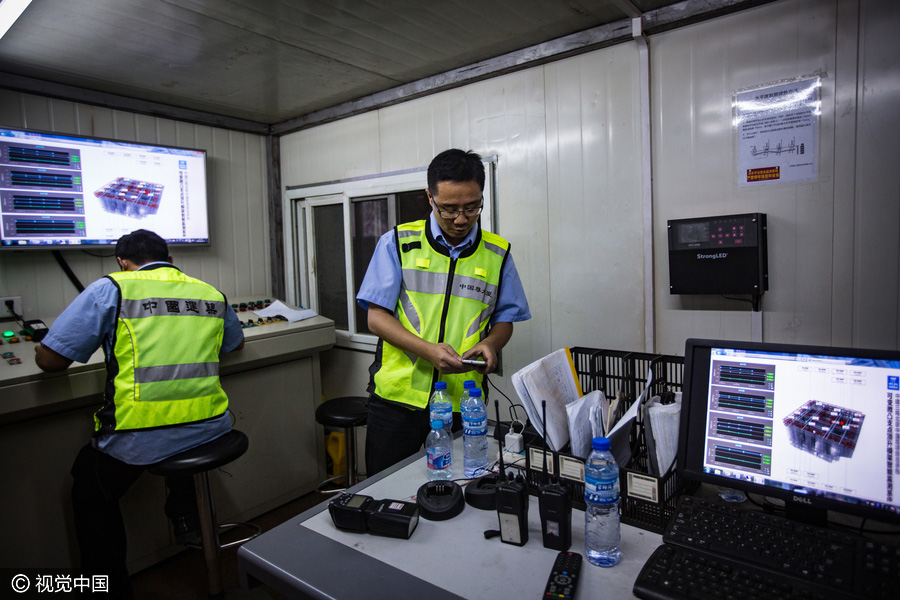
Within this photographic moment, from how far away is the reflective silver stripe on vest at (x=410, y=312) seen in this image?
5.91 feet

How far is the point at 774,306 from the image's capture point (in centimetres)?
199

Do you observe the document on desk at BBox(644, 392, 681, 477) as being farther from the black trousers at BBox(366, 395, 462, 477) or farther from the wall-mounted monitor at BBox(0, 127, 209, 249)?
the wall-mounted monitor at BBox(0, 127, 209, 249)

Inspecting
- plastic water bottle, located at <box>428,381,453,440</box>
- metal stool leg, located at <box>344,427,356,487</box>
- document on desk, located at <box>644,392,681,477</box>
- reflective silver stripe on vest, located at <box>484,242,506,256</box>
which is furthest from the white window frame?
document on desk, located at <box>644,392,681,477</box>

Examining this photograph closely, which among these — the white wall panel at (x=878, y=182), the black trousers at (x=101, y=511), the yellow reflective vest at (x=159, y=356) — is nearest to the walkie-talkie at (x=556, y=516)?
the white wall panel at (x=878, y=182)

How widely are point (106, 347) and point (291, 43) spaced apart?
1534 mm

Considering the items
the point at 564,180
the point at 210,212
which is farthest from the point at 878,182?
the point at 210,212

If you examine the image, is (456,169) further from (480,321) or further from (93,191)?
(93,191)

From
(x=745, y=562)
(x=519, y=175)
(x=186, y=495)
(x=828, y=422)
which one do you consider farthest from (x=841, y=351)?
(x=186, y=495)

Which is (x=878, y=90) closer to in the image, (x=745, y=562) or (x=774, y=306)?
(x=774, y=306)

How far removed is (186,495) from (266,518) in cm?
74

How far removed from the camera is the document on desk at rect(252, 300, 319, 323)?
320cm

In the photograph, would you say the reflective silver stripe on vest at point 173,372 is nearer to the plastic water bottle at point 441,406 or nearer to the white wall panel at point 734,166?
the plastic water bottle at point 441,406

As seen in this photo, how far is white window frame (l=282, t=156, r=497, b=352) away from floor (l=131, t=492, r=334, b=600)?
1.42 meters

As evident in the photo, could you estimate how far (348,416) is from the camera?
8.97 feet
